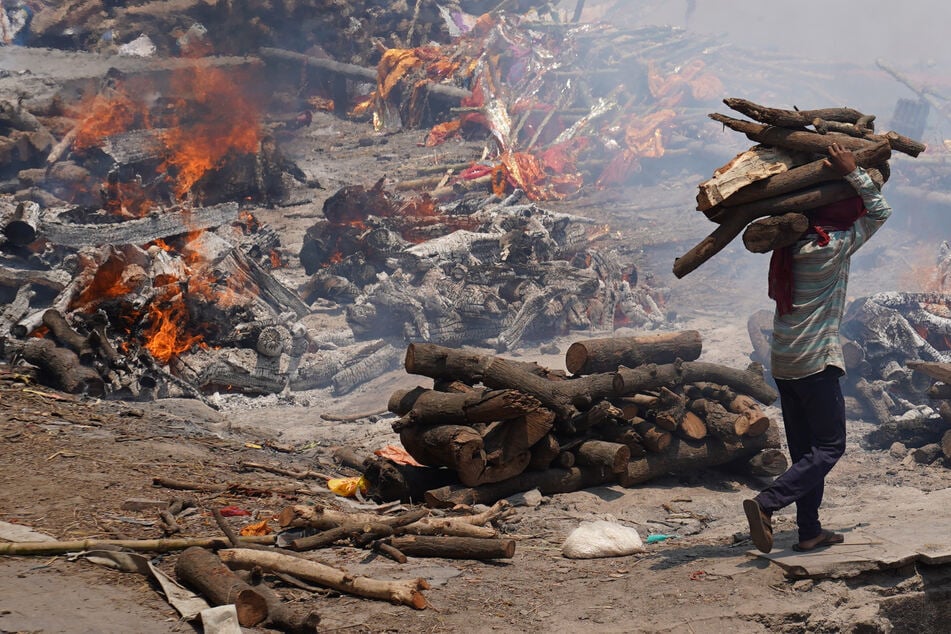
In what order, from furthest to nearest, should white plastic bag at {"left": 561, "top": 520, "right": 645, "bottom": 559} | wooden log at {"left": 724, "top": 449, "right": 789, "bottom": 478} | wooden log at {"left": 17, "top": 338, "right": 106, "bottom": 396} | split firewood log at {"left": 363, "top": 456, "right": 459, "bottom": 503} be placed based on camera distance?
1. wooden log at {"left": 17, "top": 338, "right": 106, "bottom": 396}
2. wooden log at {"left": 724, "top": 449, "right": 789, "bottom": 478}
3. split firewood log at {"left": 363, "top": 456, "right": 459, "bottom": 503}
4. white plastic bag at {"left": 561, "top": 520, "right": 645, "bottom": 559}

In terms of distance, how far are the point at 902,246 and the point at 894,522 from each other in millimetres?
16243

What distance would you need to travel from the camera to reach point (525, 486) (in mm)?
6324

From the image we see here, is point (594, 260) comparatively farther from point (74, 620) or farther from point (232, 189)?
point (74, 620)

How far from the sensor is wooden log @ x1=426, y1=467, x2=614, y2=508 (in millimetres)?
5922

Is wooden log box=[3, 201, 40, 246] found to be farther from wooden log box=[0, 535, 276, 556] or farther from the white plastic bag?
the white plastic bag

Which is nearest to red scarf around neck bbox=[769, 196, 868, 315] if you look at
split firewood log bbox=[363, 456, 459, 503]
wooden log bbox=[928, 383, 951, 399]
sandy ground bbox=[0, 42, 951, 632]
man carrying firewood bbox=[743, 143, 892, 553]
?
man carrying firewood bbox=[743, 143, 892, 553]

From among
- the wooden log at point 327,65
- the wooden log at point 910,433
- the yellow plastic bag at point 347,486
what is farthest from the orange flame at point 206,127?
the wooden log at point 910,433

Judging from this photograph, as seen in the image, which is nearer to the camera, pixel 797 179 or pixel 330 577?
pixel 330 577

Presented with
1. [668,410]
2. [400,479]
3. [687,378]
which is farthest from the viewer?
[687,378]

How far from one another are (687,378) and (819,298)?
266 centimetres

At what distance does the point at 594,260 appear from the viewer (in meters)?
15.1

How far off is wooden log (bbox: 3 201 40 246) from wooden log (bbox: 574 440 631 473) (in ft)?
31.9

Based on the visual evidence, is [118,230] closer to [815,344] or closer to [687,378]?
[687,378]

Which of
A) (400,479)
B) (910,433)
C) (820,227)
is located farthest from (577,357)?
(910,433)
